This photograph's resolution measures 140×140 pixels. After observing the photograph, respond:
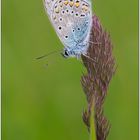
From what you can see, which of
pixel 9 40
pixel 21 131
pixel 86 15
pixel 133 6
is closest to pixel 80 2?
pixel 86 15

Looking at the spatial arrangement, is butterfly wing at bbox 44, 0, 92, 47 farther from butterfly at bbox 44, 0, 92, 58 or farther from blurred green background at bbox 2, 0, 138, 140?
blurred green background at bbox 2, 0, 138, 140

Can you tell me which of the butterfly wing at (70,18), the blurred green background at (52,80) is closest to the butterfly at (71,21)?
the butterfly wing at (70,18)

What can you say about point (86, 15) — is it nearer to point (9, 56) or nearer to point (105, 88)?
point (105, 88)

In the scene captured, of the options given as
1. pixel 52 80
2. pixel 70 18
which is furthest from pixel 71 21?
pixel 52 80

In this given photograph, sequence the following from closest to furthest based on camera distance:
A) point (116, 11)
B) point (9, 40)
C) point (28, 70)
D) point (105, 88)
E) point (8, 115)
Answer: point (105, 88), point (8, 115), point (28, 70), point (9, 40), point (116, 11)

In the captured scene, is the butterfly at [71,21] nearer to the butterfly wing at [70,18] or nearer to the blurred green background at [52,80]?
the butterfly wing at [70,18]

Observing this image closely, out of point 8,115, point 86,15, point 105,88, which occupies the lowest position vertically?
point 8,115

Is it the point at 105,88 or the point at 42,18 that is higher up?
the point at 105,88
